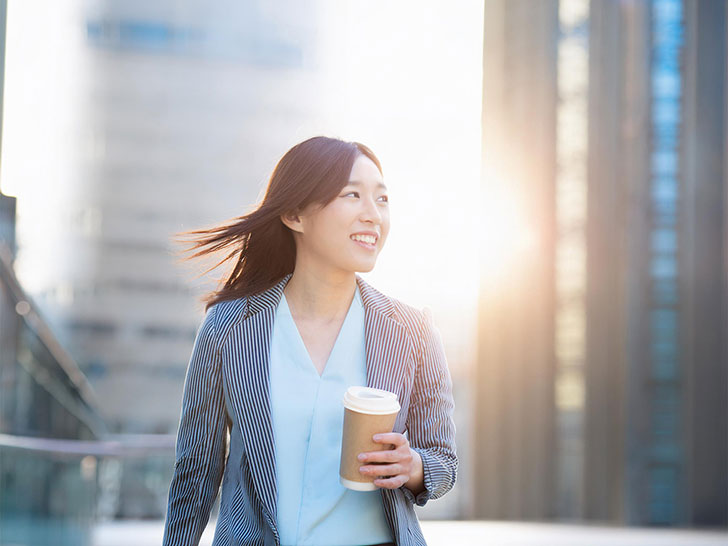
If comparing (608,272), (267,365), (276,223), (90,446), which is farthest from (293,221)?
(608,272)

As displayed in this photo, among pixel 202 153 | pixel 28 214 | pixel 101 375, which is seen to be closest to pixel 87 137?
pixel 202 153

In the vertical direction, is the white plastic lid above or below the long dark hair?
below

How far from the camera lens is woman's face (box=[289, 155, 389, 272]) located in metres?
1.77

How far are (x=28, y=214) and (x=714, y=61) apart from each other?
353 inches

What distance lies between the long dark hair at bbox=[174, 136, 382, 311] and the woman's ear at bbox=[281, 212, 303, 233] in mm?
16

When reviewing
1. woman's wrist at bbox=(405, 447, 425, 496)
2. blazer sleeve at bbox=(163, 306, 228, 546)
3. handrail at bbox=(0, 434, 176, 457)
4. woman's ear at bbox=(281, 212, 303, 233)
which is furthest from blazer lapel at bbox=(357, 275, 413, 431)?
handrail at bbox=(0, 434, 176, 457)

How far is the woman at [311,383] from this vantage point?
Answer: 1.65 metres

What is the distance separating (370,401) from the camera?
1.51 meters

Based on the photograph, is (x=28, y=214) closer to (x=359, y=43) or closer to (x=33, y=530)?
(x=33, y=530)

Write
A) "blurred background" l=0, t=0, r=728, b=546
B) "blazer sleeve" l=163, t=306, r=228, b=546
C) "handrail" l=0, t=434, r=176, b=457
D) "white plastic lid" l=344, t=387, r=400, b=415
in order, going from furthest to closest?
1. "blurred background" l=0, t=0, r=728, b=546
2. "handrail" l=0, t=434, r=176, b=457
3. "blazer sleeve" l=163, t=306, r=228, b=546
4. "white plastic lid" l=344, t=387, r=400, b=415

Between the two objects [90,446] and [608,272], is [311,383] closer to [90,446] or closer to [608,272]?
[90,446]

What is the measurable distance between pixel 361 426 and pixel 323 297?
16.2 inches

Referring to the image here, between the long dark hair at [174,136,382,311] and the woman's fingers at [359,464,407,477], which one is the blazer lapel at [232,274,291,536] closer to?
the long dark hair at [174,136,382,311]

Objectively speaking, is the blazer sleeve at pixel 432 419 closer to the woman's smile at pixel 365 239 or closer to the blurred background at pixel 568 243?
the woman's smile at pixel 365 239
